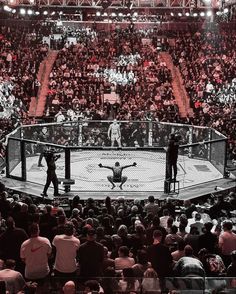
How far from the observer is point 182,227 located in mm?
9664

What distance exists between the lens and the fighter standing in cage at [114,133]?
19938mm

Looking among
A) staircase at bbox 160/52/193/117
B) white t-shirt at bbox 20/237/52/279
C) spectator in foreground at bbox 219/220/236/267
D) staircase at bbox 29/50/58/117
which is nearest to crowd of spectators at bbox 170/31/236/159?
staircase at bbox 160/52/193/117

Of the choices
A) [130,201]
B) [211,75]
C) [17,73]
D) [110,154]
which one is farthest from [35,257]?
[211,75]

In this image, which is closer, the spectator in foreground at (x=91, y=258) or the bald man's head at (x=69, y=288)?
the bald man's head at (x=69, y=288)

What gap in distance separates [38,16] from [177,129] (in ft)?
70.0

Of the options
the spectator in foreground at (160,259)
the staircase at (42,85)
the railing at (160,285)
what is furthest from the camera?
the staircase at (42,85)

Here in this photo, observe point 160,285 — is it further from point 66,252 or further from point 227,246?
point 227,246

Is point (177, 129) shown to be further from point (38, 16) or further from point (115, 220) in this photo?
point (38, 16)

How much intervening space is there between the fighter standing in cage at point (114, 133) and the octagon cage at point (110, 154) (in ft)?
0.37

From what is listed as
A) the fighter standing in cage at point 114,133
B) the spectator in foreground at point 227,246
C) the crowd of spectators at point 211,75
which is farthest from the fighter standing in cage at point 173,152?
the spectator in foreground at point 227,246

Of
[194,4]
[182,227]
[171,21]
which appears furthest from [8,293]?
[171,21]

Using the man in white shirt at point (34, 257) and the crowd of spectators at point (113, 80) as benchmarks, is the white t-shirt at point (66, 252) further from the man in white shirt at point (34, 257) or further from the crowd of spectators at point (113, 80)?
the crowd of spectators at point (113, 80)

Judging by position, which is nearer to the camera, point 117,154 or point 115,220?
point 115,220

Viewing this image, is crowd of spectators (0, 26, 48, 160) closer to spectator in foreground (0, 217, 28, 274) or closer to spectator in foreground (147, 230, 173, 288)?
spectator in foreground (0, 217, 28, 274)
